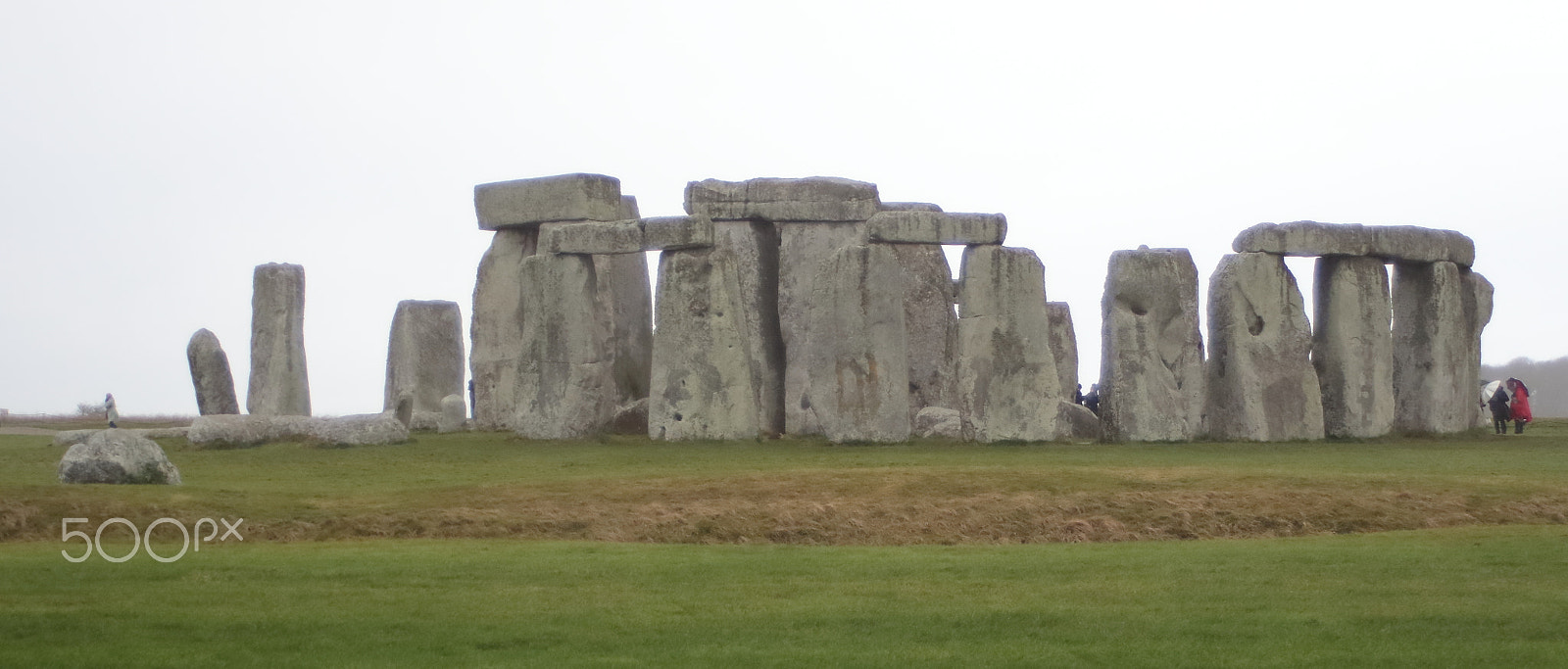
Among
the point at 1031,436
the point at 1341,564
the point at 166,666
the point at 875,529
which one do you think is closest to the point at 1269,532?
the point at 1341,564

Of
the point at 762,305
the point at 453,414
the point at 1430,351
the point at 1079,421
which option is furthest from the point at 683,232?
the point at 1430,351

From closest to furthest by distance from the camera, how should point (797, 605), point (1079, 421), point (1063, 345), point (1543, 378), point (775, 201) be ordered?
1. point (797, 605)
2. point (1079, 421)
3. point (775, 201)
4. point (1063, 345)
5. point (1543, 378)

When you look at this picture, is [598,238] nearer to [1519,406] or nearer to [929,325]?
[929,325]

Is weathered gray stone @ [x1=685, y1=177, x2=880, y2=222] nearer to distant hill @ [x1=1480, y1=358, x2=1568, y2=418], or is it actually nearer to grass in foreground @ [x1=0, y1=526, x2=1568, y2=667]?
grass in foreground @ [x1=0, y1=526, x2=1568, y2=667]

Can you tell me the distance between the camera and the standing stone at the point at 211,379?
26.5m

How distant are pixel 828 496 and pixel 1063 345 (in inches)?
565

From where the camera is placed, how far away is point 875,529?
45.5 ft

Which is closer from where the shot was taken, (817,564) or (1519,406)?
(817,564)

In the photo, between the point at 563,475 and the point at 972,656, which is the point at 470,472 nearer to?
the point at 563,475

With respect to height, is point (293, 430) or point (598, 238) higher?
point (598, 238)

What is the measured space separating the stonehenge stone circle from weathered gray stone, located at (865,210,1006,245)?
761 cm

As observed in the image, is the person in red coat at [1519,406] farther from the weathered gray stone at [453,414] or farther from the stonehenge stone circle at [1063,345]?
the weathered gray stone at [453,414]

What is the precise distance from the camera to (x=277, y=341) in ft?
87.5

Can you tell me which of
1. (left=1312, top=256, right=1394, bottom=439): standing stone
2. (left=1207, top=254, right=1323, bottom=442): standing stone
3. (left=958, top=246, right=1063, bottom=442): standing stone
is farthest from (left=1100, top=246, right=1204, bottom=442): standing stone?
→ (left=1312, top=256, right=1394, bottom=439): standing stone
